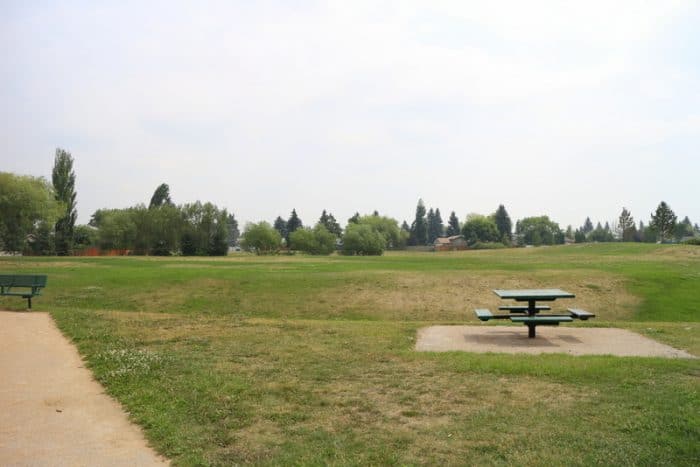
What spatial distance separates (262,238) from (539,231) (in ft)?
292

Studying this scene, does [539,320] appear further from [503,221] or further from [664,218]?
[503,221]

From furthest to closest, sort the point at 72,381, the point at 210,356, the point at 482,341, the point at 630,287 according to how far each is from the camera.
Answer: the point at 630,287, the point at 482,341, the point at 210,356, the point at 72,381

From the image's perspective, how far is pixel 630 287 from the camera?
81.9ft

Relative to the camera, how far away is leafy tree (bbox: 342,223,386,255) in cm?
9544

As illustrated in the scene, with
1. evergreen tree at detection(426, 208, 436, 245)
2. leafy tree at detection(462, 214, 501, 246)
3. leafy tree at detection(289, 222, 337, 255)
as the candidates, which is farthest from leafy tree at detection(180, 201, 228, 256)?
evergreen tree at detection(426, 208, 436, 245)

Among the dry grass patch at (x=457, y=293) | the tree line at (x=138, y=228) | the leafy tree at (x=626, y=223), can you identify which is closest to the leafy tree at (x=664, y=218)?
the tree line at (x=138, y=228)

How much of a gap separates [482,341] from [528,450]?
7.37m

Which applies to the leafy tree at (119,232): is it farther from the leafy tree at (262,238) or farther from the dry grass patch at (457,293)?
the dry grass patch at (457,293)

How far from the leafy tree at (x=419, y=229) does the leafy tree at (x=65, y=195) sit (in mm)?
100107

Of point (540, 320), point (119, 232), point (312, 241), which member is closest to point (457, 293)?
point (540, 320)

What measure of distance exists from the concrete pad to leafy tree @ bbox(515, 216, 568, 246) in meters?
132

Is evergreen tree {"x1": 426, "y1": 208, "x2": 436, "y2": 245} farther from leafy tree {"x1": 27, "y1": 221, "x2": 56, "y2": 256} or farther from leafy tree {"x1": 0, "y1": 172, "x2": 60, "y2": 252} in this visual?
leafy tree {"x1": 0, "y1": 172, "x2": 60, "y2": 252}

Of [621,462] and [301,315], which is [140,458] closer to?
[621,462]

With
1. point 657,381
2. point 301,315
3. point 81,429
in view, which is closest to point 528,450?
point 657,381
